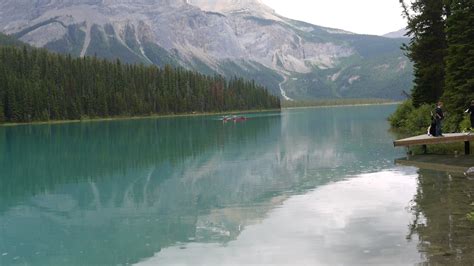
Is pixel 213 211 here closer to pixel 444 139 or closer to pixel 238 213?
pixel 238 213

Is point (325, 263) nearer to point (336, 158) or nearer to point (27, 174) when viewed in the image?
point (336, 158)

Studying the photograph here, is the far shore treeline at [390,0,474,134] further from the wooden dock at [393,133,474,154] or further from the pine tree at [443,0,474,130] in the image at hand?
the wooden dock at [393,133,474,154]

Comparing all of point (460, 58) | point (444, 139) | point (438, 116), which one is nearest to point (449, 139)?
point (444, 139)

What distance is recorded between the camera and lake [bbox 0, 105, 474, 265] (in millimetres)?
18766

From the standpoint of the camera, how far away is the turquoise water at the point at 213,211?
19250mm

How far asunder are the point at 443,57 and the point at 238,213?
38.6m

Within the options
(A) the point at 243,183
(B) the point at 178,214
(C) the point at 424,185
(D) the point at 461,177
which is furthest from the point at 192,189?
(D) the point at 461,177

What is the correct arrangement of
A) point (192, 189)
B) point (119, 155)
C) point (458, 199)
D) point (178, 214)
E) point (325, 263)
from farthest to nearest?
point (119, 155) → point (192, 189) → point (178, 214) → point (458, 199) → point (325, 263)

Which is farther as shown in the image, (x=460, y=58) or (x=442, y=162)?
(x=460, y=58)

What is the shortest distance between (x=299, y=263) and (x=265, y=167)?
27.7 metres

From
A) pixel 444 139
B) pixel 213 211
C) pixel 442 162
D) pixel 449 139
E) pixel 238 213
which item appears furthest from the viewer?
pixel 444 139

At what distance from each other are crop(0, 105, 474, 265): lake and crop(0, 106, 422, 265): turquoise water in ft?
→ 0.25

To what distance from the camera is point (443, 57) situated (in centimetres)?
5544

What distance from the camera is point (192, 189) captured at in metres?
35.0
